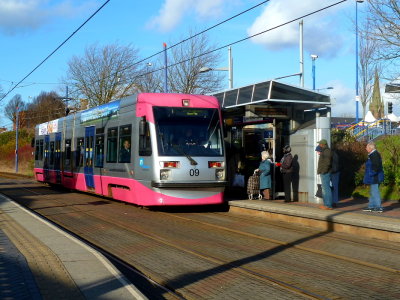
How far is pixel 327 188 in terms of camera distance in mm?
12562

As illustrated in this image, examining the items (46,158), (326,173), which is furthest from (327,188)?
(46,158)

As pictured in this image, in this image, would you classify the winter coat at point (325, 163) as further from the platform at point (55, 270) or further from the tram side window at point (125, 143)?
the platform at point (55, 270)

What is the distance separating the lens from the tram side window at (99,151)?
17.0 m

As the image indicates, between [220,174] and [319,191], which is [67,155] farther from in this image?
[319,191]

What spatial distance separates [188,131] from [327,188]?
391 cm

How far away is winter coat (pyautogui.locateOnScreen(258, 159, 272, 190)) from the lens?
47.9ft

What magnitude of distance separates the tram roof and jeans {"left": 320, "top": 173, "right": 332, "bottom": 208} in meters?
2.49

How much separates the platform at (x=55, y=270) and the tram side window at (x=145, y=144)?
3984 mm

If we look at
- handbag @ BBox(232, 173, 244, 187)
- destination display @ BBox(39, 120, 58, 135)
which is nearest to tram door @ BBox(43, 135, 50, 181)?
destination display @ BBox(39, 120, 58, 135)

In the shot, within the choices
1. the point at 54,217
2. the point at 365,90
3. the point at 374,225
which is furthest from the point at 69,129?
the point at 365,90

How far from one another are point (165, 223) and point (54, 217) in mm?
3263

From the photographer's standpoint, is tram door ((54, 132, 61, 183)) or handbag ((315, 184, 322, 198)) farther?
tram door ((54, 132, 61, 183))

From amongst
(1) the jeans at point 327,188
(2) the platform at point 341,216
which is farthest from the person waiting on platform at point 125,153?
(1) the jeans at point 327,188

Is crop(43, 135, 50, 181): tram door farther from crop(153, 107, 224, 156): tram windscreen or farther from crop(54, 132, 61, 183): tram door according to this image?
crop(153, 107, 224, 156): tram windscreen
